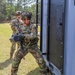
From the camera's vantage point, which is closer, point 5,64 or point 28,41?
point 28,41

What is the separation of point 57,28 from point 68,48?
652 mm

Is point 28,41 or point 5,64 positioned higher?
point 28,41

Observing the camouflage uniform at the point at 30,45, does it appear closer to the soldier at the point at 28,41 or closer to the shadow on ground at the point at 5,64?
the soldier at the point at 28,41

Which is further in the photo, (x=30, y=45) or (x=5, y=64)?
(x=5, y=64)

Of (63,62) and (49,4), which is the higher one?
(49,4)

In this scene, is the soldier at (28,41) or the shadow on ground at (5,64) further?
the shadow on ground at (5,64)

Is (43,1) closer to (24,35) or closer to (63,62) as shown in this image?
(24,35)

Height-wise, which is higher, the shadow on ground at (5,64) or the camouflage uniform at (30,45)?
the camouflage uniform at (30,45)

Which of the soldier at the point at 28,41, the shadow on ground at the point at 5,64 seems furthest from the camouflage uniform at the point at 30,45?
the shadow on ground at the point at 5,64

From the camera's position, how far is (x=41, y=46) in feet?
18.7

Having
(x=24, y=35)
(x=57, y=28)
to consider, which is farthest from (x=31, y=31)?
(x=57, y=28)

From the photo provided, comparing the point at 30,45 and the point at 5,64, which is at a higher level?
the point at 30,45

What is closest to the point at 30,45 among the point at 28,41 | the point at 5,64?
the point at 28,41

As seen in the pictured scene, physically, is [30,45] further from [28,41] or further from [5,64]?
[5,64]
